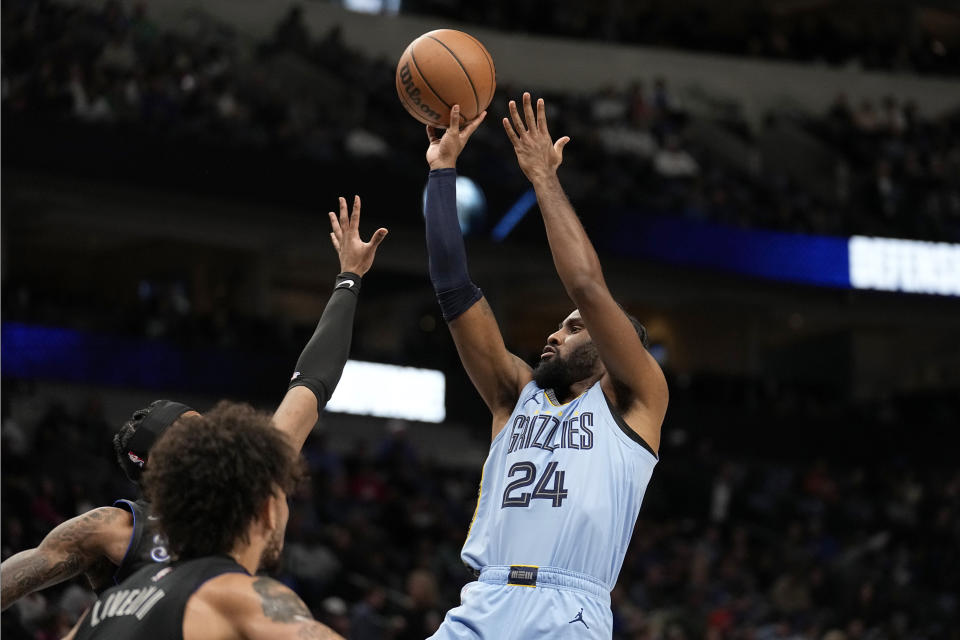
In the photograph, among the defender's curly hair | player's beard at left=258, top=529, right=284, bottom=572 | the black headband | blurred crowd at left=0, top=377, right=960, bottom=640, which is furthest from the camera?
blurred crowd at left=0, top=377, right=960, bottom=640

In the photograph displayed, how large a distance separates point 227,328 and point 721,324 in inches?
466

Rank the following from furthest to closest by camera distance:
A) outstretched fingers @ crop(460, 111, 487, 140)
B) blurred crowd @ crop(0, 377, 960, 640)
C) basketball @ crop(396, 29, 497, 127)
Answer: blurred crowd @ crop(0, 377, 960, 640) → basketball @ crop(396, 29, 497, 127) → outstretched fingers @ crop(460, 111, 487, 140)

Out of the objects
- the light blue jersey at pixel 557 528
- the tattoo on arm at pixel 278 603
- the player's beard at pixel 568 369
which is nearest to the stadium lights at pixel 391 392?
the player's beard at pixel 568 369

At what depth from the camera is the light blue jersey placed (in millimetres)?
4164

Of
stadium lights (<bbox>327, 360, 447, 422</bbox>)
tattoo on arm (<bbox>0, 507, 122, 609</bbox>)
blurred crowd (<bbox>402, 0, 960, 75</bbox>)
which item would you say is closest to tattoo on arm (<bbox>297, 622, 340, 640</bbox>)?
tattoo on arm (<bbox>0, 507, 122, 609</bbox>)

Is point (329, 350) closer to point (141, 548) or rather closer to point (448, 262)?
point (448, 262)

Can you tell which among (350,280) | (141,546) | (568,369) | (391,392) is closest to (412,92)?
(350,280)

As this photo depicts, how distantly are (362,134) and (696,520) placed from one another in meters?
7.59

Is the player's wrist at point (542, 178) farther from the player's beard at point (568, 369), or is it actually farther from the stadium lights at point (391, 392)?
the stadium lights at point (391, 392)

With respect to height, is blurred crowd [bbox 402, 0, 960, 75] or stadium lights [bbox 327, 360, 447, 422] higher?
blurred crowd [bbox 402, 0, 960, 75]

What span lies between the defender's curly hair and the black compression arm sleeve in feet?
3.38

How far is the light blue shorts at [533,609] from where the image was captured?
4.11 m

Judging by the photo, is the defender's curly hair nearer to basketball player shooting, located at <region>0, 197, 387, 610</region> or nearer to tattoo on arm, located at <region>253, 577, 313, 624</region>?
tattoo on arm, located at <region>253, 577, 313, 624</region>

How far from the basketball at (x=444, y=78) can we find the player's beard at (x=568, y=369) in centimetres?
108
